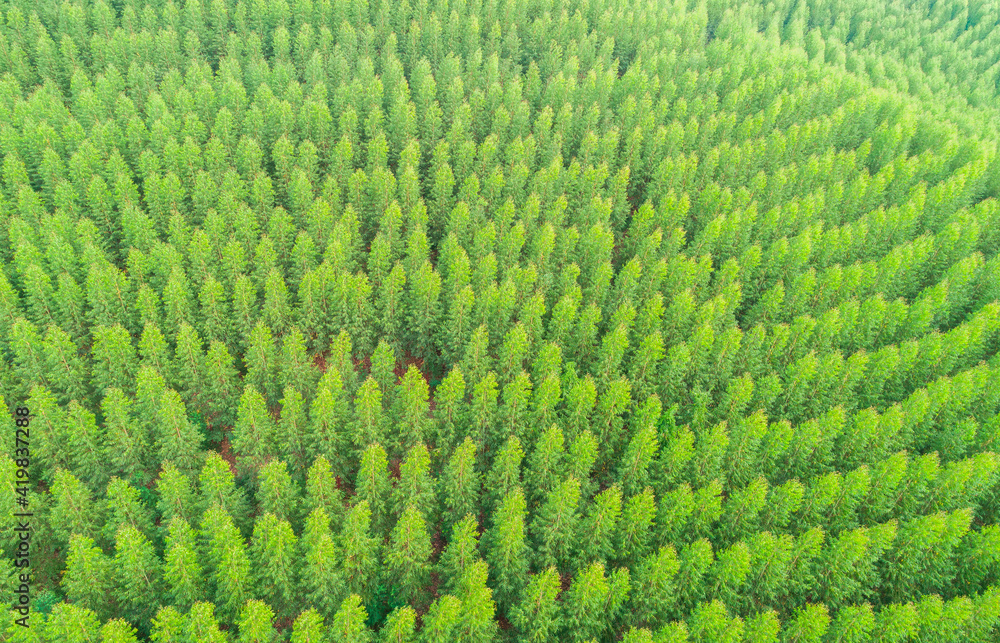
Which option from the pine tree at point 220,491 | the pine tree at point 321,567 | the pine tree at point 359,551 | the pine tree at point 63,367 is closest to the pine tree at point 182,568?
the pine tree at point 220,491

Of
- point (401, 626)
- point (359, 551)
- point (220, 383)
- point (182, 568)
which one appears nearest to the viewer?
point (401, 626)

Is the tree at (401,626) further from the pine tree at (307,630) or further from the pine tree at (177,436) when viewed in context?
the pine tree at (177,436)

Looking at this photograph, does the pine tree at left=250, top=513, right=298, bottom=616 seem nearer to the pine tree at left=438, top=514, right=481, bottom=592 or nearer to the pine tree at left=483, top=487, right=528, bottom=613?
the pine tree at left=438, top=514, right=481, bottom=592

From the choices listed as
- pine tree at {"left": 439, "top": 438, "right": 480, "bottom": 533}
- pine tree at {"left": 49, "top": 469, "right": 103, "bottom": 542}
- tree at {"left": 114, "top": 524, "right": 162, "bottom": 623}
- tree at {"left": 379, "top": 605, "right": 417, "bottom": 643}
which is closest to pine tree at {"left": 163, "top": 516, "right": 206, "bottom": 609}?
tree at {"left": 114, "top": 524, "right": 162, "bottom": 623}

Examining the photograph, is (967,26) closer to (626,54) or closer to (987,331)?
(626,54)

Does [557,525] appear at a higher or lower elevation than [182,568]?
higher

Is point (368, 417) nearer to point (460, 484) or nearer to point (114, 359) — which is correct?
point (460, 484)

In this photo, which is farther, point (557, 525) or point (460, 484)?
Answer: point (460, 484)

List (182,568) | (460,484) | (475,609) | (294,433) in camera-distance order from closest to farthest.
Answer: (475,609), (182,568), (460,484), (294,433)

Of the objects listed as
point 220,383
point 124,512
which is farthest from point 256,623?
point 220,383

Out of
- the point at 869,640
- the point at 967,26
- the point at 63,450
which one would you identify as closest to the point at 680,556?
the point at 869,640
